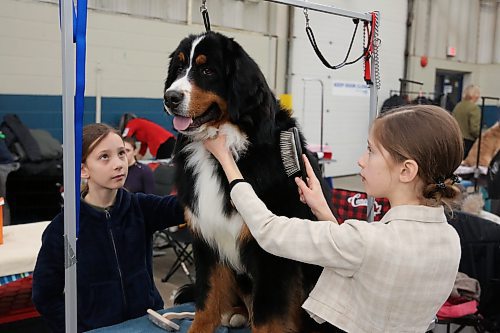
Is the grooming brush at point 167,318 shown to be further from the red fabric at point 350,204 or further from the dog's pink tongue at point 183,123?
the red fabric at point 350,204

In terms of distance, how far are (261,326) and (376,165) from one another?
628 mm

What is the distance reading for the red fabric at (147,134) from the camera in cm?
526

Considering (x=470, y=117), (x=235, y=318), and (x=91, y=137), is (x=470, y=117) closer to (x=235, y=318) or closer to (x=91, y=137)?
(x=235, y=318)

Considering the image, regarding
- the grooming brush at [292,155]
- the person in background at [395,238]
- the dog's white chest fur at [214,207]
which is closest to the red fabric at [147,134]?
the dog's white chest fur at [214,207]

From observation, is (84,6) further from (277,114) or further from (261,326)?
(261,326)

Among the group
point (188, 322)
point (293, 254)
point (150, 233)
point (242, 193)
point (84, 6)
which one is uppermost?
point (84, 6)

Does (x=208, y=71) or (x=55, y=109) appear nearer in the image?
(x=208, y=71)

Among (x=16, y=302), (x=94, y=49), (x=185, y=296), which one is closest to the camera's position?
(x=185, y=296)

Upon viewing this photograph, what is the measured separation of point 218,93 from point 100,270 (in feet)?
2.44

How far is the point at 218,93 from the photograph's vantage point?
5.14ft

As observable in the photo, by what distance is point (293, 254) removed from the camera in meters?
1.18

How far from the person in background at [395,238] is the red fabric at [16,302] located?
1977mm

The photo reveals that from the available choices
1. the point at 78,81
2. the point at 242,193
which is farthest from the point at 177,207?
the point at 78,81

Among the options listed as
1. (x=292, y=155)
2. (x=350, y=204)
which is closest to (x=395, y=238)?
(x=292, y=155)
